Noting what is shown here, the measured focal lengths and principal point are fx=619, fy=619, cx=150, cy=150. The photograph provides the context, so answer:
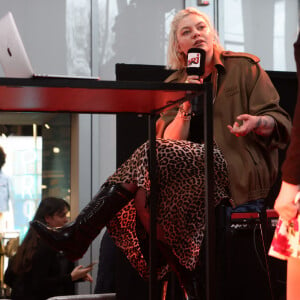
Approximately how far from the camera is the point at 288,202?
3.87 ft

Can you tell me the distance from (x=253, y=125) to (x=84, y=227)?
0.63 metres

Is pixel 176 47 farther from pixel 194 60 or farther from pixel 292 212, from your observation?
pixel 292 212

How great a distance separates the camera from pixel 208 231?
142 centimetres

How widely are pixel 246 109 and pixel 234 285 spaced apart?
1000 millimetres

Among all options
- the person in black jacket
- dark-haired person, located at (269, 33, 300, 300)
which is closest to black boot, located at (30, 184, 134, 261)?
dark-haired person, located at (269, 33, 300, 300)

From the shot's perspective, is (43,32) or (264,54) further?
(264,54)

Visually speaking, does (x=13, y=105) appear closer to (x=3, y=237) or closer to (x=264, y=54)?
(x=3, y=237)

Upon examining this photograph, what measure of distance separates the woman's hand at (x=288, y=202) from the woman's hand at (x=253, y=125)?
757mm

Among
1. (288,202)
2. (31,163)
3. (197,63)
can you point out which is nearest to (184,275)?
(197,63)

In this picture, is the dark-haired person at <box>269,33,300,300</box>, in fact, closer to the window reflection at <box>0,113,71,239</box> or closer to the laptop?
the laptop

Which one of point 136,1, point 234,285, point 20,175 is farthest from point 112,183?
point 136,1

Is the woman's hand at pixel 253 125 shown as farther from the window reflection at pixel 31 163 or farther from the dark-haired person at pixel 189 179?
the window reflection at pixel 31 163

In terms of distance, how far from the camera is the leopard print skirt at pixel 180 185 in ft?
6.56

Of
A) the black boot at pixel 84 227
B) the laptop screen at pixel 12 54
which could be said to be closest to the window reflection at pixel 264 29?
the black boot at pixel 84 227
